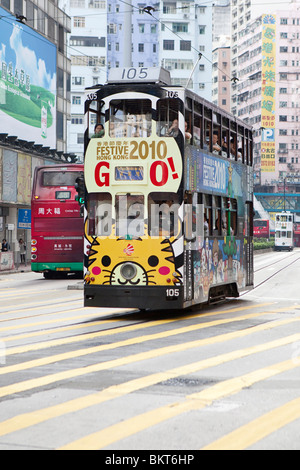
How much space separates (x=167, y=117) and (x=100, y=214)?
6.96ft

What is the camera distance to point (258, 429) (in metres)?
6.32

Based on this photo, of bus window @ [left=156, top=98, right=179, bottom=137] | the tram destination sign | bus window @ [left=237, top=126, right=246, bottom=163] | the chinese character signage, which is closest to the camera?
bus window @ [left=156, top=98, right=179, bottom=137]

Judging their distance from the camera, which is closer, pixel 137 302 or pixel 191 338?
pixel 191 338

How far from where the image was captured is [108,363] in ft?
31.6

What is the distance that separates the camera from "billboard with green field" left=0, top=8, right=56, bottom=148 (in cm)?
4586

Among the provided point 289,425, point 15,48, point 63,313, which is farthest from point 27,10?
point 289,425

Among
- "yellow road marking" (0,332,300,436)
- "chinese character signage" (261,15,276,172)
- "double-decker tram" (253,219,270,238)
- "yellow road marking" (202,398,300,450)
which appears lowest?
"yellow road marking" (0,332,300,436)

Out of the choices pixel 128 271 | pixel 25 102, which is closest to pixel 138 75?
pixel 128 271

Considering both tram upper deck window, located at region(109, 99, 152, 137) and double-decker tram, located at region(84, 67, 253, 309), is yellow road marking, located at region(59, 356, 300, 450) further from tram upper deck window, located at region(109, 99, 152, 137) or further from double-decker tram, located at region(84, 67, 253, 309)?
tram upper deck window, located at region(109, 99, 152, 137)

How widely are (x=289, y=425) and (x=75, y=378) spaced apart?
9.41ft

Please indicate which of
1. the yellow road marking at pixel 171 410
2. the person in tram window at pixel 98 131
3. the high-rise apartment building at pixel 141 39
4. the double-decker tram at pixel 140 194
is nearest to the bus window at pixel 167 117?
the double-decker tram at pixel 140 194

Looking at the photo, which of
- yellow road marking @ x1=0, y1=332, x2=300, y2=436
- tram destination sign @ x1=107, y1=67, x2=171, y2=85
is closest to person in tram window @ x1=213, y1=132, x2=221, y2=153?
tram destination sign @ x1=107, y1=67, x2=171, y2=85

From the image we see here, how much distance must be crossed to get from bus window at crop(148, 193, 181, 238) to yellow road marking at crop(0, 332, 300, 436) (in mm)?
3919
